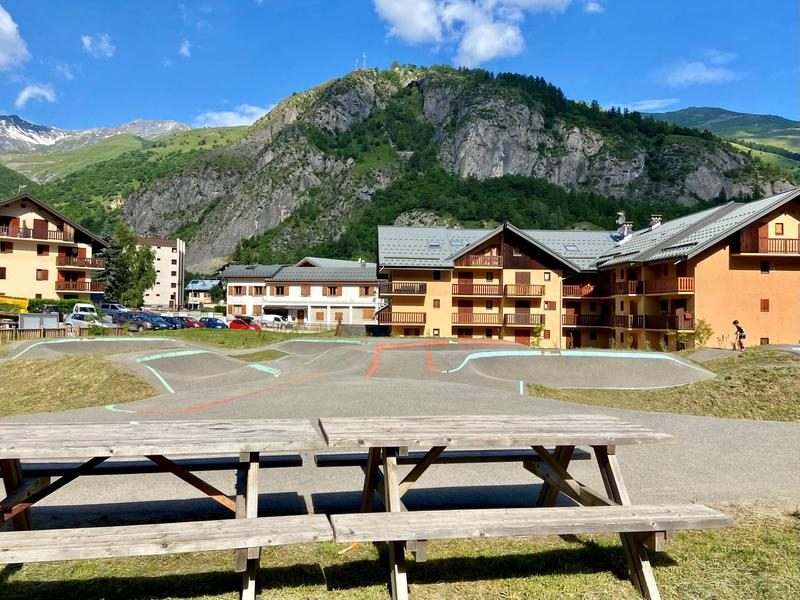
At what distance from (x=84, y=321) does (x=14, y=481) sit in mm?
40796

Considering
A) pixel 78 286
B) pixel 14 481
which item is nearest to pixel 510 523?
pixel 14 481

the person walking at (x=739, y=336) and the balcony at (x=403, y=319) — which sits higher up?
the balcony at (x=403, y=319)

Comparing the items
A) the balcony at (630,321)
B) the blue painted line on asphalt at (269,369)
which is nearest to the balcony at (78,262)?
the blue painted line on asphalt at (269,369)

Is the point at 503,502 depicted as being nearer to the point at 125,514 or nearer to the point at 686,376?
the point at 125,514

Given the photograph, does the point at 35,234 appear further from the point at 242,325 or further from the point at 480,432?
the point at 480,432

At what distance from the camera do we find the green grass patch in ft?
97.3

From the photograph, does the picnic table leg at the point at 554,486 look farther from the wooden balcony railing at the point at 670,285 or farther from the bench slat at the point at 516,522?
the wooden balcony railing at the point at 670,285

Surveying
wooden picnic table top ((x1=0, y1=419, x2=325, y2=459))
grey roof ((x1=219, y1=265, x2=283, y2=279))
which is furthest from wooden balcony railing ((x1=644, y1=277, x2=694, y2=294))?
grey roof ((x1=219, y1=265, x2=283, y2=279))

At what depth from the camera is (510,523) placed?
186 inches

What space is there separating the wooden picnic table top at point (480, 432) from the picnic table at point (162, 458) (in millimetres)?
478

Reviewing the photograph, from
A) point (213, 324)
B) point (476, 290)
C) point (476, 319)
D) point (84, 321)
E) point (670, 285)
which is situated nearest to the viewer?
point (670, 285)

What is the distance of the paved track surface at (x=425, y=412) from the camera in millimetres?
7258

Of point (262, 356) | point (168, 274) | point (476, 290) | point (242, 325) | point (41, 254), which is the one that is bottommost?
point (262, 356)

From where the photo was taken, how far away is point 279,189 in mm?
176625
